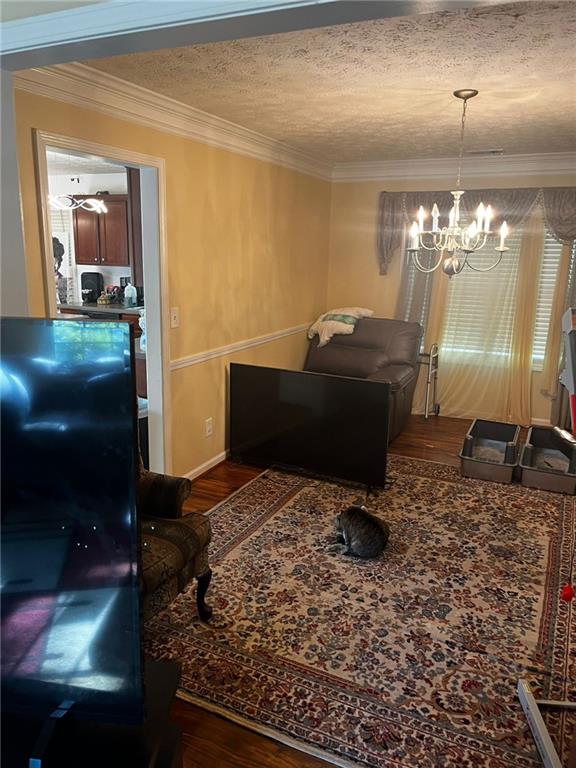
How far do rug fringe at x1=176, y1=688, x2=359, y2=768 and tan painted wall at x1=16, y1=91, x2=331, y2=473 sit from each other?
1854 millimetres

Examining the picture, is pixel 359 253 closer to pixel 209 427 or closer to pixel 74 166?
pixel 209 427

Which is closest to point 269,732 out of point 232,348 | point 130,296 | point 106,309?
point 232,348

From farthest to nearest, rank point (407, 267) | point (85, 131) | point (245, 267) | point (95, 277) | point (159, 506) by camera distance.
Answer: point (95, 277), point (407, 267), point (245, 267), point (85, 131), point (159, 506)

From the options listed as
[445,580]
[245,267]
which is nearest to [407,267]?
[245,267]

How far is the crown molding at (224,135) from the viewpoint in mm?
2574

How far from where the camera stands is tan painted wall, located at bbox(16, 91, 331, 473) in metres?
2.62

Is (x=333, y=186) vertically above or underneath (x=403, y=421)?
above

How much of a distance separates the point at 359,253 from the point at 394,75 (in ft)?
10.3

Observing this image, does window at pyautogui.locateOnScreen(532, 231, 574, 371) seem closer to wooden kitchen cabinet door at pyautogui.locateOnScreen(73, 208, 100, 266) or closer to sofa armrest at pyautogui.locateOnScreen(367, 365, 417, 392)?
sofa armrest at pyautogui.locateOnScreen(367, 365, 417, 392)

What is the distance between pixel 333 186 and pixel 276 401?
9.34ft

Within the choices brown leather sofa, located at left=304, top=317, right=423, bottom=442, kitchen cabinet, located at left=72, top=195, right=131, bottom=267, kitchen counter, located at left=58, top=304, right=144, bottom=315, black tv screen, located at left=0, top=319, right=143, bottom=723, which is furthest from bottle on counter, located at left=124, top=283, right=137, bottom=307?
black tv screen, located at left=0, top=319, right=143, bottom=723

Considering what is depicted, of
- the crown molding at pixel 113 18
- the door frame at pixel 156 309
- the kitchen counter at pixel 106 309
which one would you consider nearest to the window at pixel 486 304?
the kitchen counter at pixel 106 309

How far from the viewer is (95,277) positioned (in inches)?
282

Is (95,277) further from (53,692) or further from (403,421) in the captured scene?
(53,692)
